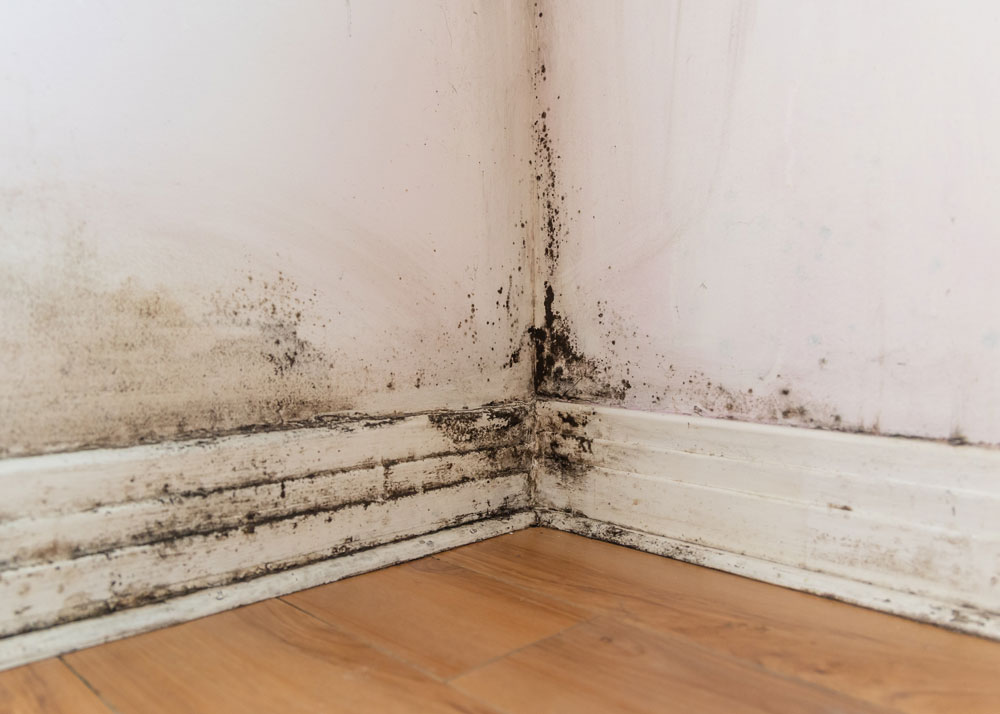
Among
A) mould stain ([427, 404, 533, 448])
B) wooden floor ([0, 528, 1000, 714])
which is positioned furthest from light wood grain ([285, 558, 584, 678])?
mould stain ([427, 404, 533, 448])

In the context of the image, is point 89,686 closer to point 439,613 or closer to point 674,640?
point 439,613

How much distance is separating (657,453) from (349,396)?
1.61 ft

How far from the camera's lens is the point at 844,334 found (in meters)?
0.94

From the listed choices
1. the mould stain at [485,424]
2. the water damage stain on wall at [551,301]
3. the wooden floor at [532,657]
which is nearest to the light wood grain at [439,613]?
the wooden floor at [532,657]

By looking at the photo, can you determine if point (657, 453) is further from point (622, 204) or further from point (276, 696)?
point (276, 696)

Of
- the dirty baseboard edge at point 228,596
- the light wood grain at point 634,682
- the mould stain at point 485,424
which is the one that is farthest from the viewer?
the mould stain at point 485,424

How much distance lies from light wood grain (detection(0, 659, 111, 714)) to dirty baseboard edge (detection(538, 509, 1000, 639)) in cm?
75

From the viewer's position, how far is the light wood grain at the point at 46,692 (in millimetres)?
683

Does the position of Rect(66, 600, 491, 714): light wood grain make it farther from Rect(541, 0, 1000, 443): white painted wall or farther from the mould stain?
Rect(541, 0, 1000, 443): white painted wall

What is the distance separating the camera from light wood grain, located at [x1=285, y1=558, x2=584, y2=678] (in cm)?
81

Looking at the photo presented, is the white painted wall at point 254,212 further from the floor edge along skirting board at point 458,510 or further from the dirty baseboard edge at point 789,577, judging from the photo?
the dirty baseboard edge at point 789,577

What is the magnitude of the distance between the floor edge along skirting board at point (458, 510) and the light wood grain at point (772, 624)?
4cm

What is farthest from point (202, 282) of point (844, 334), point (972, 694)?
point (972, 694)

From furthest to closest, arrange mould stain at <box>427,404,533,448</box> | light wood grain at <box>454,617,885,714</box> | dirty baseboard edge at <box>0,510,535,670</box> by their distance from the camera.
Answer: mould stain at <box>427,404,533,448</box>, dirty baseboard edge at <box>0,510,535,670</box>, light wood grain at <box>454,617,885,714</box>
